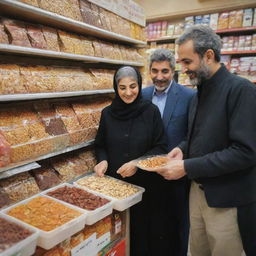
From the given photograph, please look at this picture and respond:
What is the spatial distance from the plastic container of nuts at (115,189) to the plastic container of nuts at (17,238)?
650mm

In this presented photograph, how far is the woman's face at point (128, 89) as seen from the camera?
2.14 m

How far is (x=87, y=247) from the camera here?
72.4 inches

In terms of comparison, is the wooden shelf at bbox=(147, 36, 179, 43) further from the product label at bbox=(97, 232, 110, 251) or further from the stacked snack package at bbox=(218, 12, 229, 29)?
the product label at bbox=(97, 232, 110, 251)

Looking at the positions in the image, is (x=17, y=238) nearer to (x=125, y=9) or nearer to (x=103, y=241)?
(x=103, y=241)

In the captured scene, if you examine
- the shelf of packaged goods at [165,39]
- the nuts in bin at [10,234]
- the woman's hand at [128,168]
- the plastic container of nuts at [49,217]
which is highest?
the shelf of packaged goods at [165,39]

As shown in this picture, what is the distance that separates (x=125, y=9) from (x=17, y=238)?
2.81 meters

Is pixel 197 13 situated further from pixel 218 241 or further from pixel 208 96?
pixel 218 241

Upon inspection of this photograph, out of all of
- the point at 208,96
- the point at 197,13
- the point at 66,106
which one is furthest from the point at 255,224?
the point at 197,13

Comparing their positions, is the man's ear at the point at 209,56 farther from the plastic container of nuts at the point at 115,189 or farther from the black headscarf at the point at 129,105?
the plastic container of nuts at the point at 115,189

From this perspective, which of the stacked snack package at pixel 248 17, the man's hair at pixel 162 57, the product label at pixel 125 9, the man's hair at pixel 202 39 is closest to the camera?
the man's hair at pixel 202 39

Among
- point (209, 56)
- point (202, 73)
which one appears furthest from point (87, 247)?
point (209, 56)

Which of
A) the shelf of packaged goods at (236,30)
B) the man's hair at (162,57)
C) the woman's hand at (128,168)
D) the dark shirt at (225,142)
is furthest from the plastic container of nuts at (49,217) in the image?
the shelf of packaged goods at (236,30)

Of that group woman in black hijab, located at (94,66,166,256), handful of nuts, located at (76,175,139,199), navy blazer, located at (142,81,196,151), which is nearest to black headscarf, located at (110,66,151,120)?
woman in black hijab, located at (94,66,166,256)

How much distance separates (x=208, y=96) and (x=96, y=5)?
1736 mm
